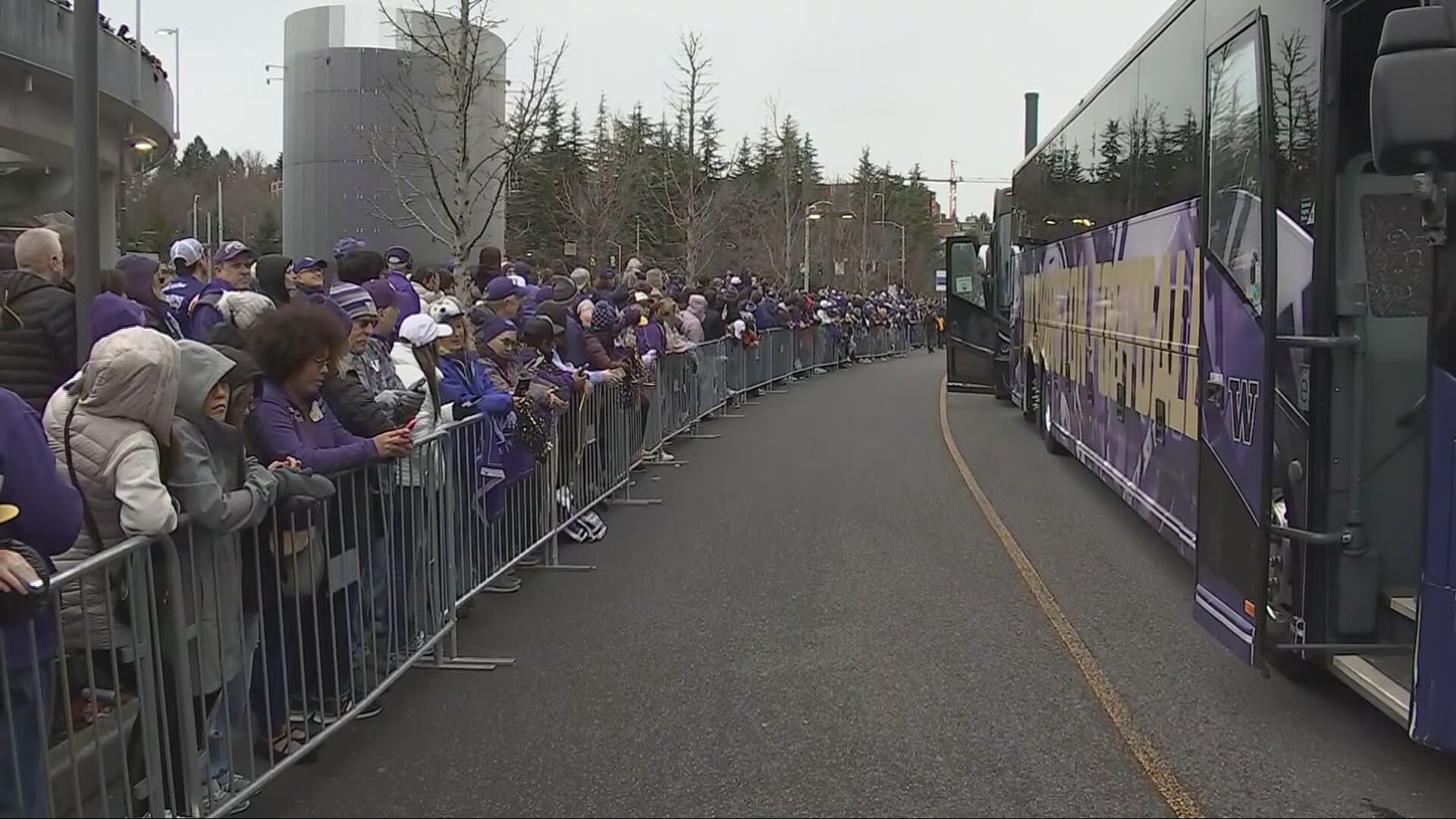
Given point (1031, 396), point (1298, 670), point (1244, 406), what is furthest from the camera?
point (1031, 396)

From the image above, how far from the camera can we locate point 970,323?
24.5 metres

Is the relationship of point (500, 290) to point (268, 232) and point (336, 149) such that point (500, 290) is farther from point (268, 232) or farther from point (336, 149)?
point (268, 232)

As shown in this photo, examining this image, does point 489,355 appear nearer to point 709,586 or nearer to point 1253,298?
point 709,586

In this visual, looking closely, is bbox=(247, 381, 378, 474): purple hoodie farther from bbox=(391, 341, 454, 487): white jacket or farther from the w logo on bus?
the w logo on bus

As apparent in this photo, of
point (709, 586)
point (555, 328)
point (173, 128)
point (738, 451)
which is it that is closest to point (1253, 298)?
point (709, 586)

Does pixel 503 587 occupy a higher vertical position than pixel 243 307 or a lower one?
lower

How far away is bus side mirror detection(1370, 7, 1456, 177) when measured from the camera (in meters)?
4.32

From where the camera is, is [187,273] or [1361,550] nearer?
[1361,550]

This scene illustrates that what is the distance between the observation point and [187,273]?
999cm

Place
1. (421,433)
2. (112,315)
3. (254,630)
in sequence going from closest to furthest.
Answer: (254,630) → (112,315) → (421,433)

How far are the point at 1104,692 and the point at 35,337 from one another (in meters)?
5.39

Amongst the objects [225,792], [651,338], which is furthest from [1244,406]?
[651,338]

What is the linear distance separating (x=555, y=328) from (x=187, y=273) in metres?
2.80

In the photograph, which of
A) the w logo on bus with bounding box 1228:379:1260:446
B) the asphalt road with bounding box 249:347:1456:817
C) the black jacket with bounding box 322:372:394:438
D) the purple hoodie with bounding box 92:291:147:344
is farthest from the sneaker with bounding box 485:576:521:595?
the w logo on bus with bounding box 1228:379:1260:446
